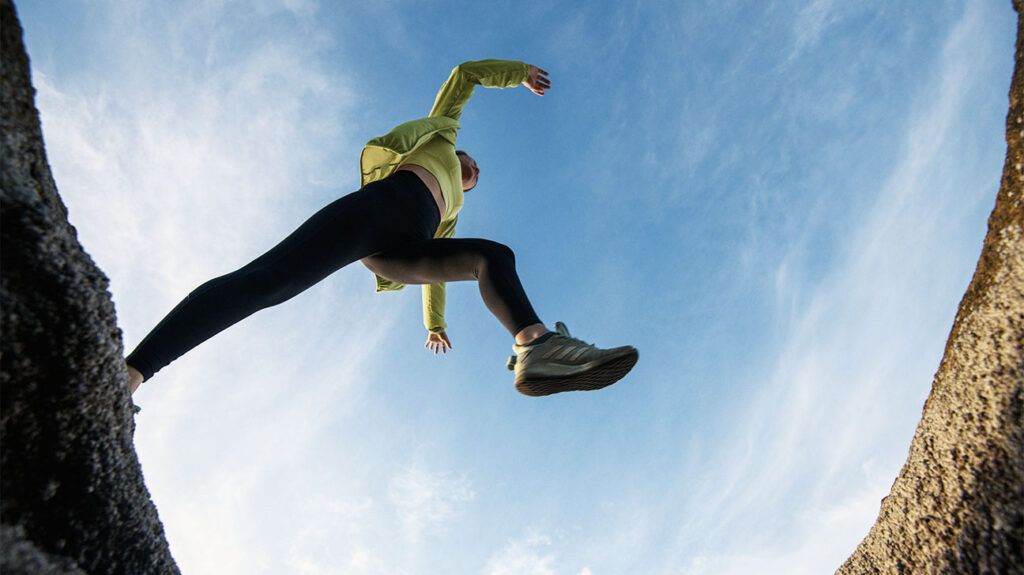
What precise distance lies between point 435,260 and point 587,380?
3.32 ft

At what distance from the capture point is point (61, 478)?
4.72 ft

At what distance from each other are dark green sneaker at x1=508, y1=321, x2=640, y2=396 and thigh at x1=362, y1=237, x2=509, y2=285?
0.55 meters

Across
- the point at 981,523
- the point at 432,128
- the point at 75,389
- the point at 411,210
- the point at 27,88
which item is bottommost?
the point at 981,523

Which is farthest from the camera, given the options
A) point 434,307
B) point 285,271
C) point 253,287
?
point 434,307

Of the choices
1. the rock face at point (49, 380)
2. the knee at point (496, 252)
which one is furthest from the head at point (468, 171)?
the rock face at point (49, 380)

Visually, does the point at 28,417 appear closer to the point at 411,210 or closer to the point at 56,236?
the point at 56,236

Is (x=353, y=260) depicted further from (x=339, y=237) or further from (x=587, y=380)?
(x=587, y=380)

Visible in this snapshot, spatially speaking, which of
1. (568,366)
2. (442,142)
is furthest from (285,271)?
(442,142)

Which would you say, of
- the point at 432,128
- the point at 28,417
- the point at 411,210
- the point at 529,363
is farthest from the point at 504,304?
the point at 28,417

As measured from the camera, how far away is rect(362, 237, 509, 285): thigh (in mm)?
2885

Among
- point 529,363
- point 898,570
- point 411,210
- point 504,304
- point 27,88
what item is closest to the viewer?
point 27,88

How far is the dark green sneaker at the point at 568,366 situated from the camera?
237cm

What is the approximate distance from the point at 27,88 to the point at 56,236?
389 millimetres

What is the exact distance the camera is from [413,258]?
312 centimetres
